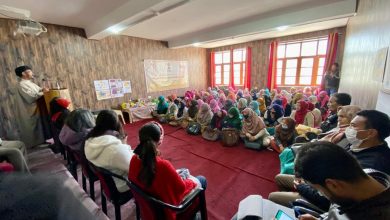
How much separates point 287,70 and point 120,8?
5.64 meters

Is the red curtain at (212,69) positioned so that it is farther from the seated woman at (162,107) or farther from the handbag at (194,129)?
the handbag at (194,129)

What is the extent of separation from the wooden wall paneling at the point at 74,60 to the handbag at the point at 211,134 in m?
3.13

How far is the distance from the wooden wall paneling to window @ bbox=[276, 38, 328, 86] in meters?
4.28

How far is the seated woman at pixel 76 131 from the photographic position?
1812 millimetres

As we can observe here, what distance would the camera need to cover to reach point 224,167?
8.38ft

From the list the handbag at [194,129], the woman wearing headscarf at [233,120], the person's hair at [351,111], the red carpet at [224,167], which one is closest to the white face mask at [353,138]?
the person's hair at [351,111]

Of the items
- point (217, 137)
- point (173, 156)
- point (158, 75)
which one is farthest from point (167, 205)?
point (158, 75)

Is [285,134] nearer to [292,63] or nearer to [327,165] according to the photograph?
[327,165]

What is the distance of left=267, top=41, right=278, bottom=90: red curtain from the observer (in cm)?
620

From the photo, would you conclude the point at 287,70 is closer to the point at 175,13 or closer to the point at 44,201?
the point at 175,13

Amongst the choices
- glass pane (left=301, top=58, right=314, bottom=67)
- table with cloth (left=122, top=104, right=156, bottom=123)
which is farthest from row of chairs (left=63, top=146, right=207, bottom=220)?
glass pane (left=301, top=58, right=314, bottom=67)

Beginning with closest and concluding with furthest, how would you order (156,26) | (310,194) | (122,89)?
(310,194) → (156,26) → (122,89)

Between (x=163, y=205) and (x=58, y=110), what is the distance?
2.36 meters

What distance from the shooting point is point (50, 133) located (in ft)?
9.91
